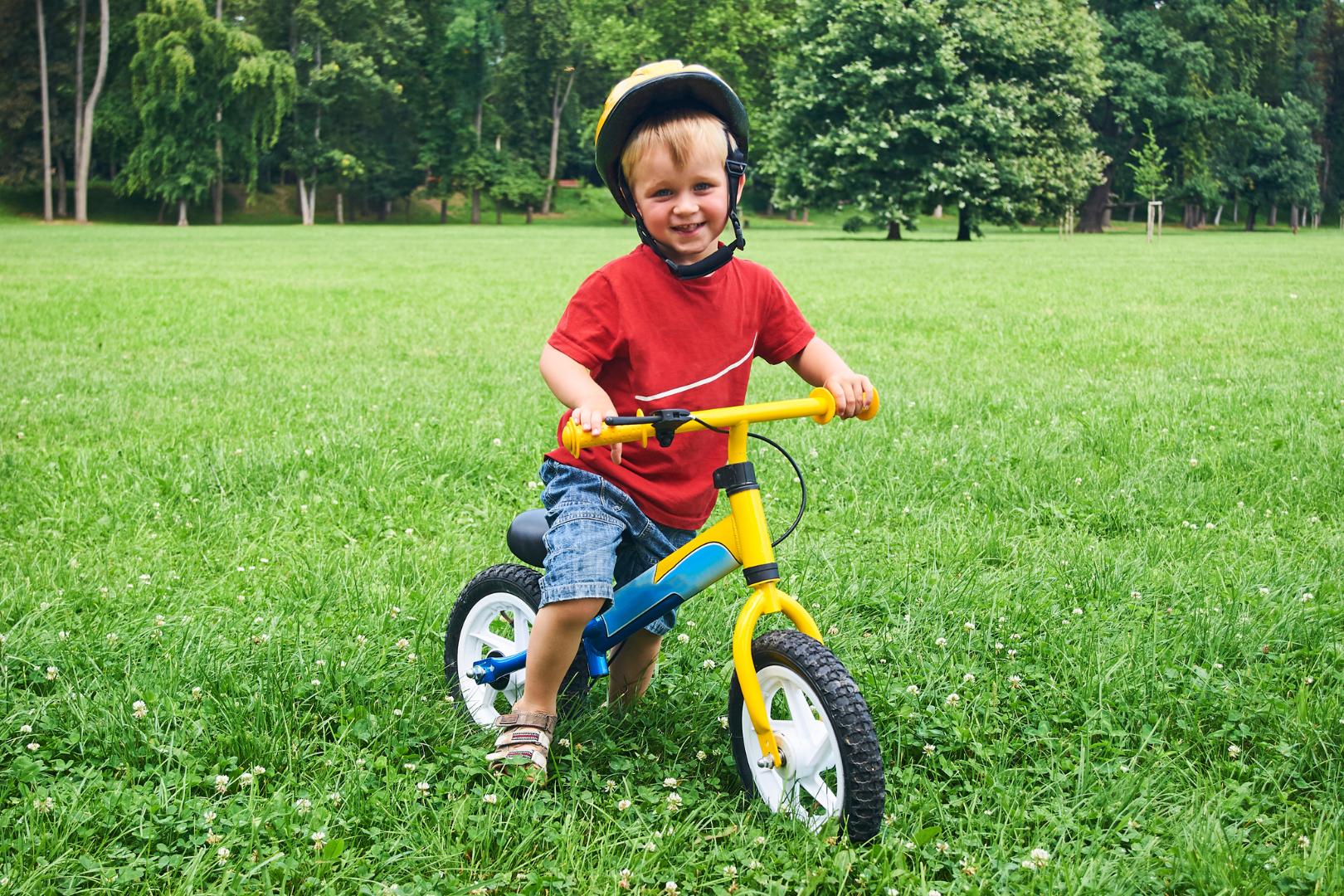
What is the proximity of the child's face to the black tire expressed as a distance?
43.2 inches

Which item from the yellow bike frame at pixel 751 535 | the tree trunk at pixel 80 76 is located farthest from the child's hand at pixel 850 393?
the tree trunk at pixel 80 76

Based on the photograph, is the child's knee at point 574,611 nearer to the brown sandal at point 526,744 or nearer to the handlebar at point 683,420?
the brown sandal at point 526,744

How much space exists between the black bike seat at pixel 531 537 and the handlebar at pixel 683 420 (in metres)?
0.74

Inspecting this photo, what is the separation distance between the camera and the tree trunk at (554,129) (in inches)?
2557

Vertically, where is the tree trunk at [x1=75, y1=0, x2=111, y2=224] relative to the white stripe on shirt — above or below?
above

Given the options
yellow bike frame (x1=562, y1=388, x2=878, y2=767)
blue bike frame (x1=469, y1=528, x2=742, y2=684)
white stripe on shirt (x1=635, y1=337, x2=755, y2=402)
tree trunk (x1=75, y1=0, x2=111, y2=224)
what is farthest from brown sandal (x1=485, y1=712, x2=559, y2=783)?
tree trunk (x1=75, y1=0, x2=111, y2=224)

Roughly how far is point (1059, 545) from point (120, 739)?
11.7ft

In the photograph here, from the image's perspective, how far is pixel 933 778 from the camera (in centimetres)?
311

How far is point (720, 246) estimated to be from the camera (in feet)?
10.0

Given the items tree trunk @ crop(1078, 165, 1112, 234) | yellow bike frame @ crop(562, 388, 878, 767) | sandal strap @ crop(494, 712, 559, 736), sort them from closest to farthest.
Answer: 1. yellow bike frame @ crop(562, 388, 878, 767)
2. sandal strap @ crop(494, 712, 559, 736)
3. tree trunk @ crop(1078, 165, 1112, 234)

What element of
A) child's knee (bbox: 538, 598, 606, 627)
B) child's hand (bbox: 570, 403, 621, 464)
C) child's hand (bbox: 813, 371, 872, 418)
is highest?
child's hand (bbox: 813, 371, 872, 418)

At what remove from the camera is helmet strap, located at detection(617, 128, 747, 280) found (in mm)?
2947

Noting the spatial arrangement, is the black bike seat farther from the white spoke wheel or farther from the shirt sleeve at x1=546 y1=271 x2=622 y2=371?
the white spoke wheel

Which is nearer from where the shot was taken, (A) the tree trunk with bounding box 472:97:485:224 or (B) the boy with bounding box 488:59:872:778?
(B) the boy with bounding box 488:59:872:778
